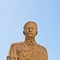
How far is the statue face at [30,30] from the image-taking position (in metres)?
17.3

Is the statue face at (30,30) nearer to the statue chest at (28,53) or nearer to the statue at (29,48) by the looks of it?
the statue at (29,48)

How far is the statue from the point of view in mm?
16891

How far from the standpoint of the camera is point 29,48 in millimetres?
17125

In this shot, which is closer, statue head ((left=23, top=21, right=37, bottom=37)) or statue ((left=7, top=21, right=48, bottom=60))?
statue ((left=7, top=21, right=48, bottom=60))

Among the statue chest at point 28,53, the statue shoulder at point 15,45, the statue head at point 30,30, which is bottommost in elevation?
the statue chest at point 28,53

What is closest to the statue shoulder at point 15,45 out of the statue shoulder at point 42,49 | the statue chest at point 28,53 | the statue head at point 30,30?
the statue chest at point 28,53

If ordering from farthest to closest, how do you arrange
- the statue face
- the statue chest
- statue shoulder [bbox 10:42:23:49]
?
1. the statue face
2. statue shoulder [bbox 10:42:23:49]
3. the statue chest

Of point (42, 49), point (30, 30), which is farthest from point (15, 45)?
point (42, 49)

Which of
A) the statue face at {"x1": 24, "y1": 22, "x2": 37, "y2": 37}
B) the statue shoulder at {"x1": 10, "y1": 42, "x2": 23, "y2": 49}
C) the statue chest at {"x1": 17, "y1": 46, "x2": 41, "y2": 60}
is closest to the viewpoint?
the statue chest at {"x1": 17, "y1": 46, "x2": 41, "y2": 60}

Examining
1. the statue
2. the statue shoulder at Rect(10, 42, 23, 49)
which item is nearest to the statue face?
the statue

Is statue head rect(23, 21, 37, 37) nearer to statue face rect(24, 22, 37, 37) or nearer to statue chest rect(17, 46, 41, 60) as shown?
statue face rect(24, 22, 37, 37)

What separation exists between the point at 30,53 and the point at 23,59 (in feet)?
1.54

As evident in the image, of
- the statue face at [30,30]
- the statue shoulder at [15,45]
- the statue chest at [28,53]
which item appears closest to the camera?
the statue chest at [28,53]

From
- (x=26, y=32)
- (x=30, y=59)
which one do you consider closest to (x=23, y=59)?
(x=30, y=59)
